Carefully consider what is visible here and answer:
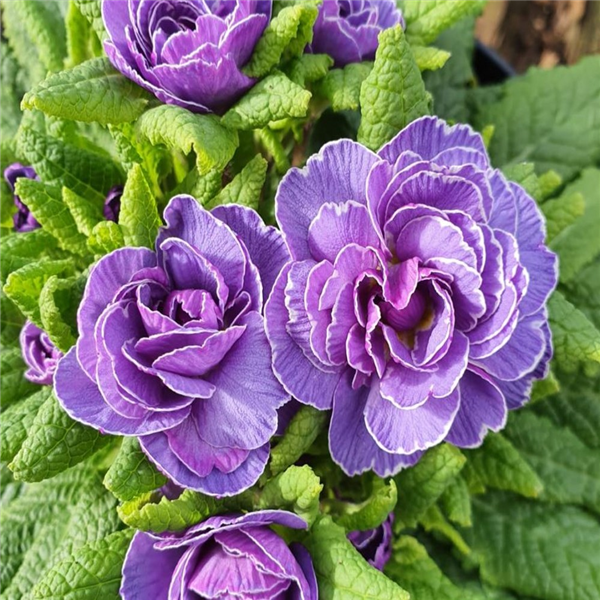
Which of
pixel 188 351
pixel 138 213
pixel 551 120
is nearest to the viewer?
pixel 188 351

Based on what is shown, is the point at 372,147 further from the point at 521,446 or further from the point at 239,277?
the point at 521,446

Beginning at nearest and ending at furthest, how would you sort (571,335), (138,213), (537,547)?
(138,213) → (571,335) → (537,547)

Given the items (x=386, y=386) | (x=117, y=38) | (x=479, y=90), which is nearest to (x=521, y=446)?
(x=386, y=386)

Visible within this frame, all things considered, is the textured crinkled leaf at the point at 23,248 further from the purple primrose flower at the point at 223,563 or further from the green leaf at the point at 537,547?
the green leaf at the point at 537,547

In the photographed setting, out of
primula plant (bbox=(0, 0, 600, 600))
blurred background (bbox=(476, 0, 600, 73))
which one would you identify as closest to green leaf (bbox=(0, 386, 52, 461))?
primula plant (bbox=(0, 0, 600, 600))

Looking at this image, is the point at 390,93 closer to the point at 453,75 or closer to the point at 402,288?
the point at 402,288

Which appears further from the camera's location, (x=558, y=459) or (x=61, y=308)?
(x=558, y=459)

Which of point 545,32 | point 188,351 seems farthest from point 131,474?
point 545,32
